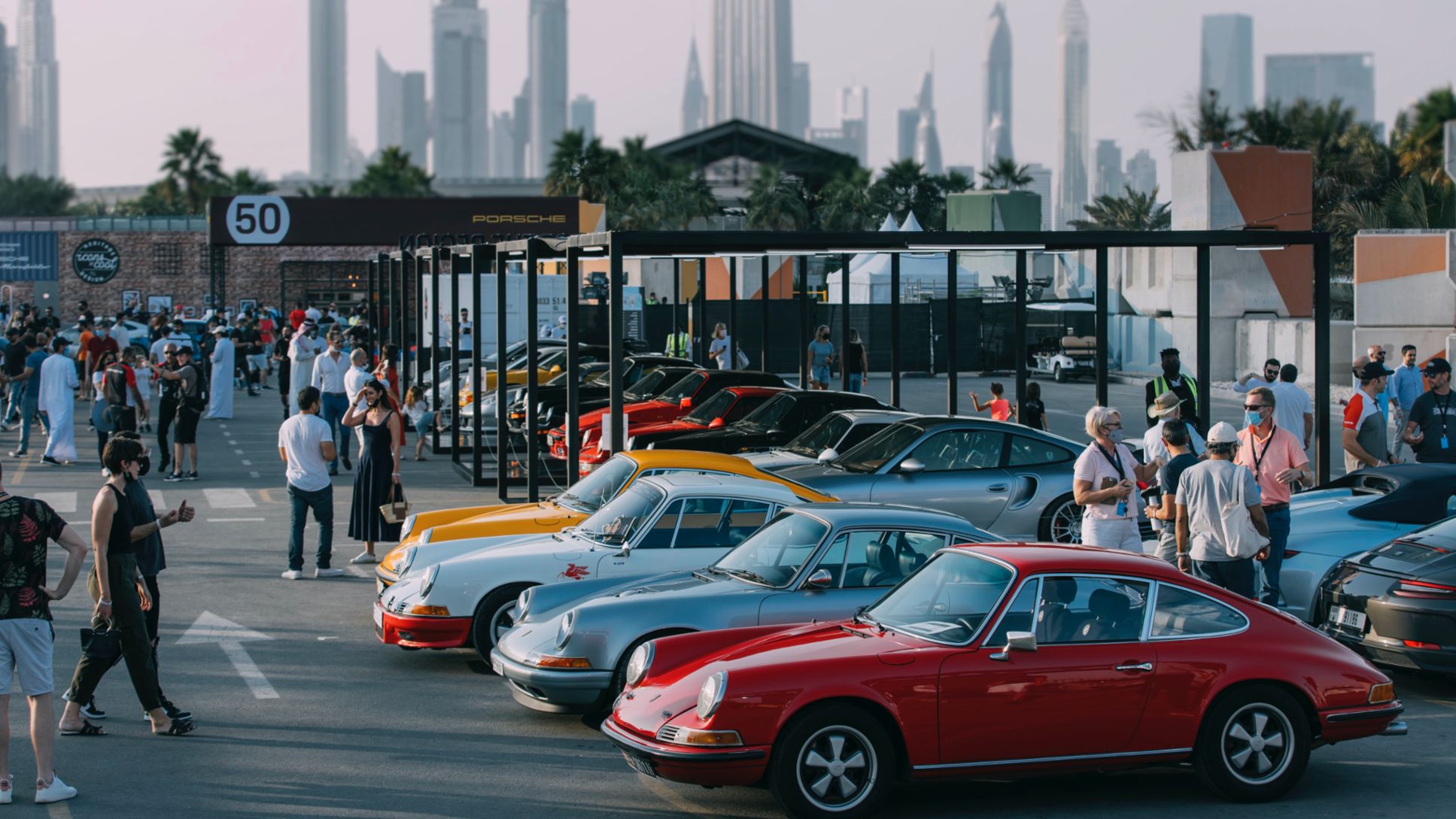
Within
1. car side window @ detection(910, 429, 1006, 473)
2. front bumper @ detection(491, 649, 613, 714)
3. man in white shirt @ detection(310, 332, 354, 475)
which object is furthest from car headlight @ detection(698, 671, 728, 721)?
man in white shirt @ detection(310, 332, 354, 475)

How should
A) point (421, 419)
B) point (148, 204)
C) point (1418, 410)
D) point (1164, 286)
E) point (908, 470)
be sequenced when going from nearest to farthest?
point (908, 470) < point (1418, 410) < point (421, 419) < point (1164, 286) < point (148, 204)

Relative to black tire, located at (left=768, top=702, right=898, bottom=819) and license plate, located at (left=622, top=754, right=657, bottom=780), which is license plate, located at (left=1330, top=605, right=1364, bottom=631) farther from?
license plate, located at (left=622, top=754, right=657, bottom=780)

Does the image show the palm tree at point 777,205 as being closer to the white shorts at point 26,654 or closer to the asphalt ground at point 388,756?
the asphalt ground at point 388,756

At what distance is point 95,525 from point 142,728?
A: 1.36 metres

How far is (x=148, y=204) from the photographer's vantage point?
109 m

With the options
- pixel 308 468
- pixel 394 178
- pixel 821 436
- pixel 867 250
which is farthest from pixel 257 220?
pixel 394 178

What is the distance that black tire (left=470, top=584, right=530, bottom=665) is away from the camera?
968cm

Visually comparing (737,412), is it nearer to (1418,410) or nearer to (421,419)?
(421,419)

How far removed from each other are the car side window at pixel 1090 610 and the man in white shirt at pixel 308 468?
294 inches

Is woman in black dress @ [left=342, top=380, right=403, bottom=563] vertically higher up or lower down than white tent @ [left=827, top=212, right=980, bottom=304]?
lower down

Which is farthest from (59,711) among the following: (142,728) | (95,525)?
(95,525)

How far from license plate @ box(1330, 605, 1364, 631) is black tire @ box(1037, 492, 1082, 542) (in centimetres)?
414

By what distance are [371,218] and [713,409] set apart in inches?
1258

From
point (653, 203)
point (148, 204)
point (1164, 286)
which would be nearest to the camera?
point (1164, 286)
